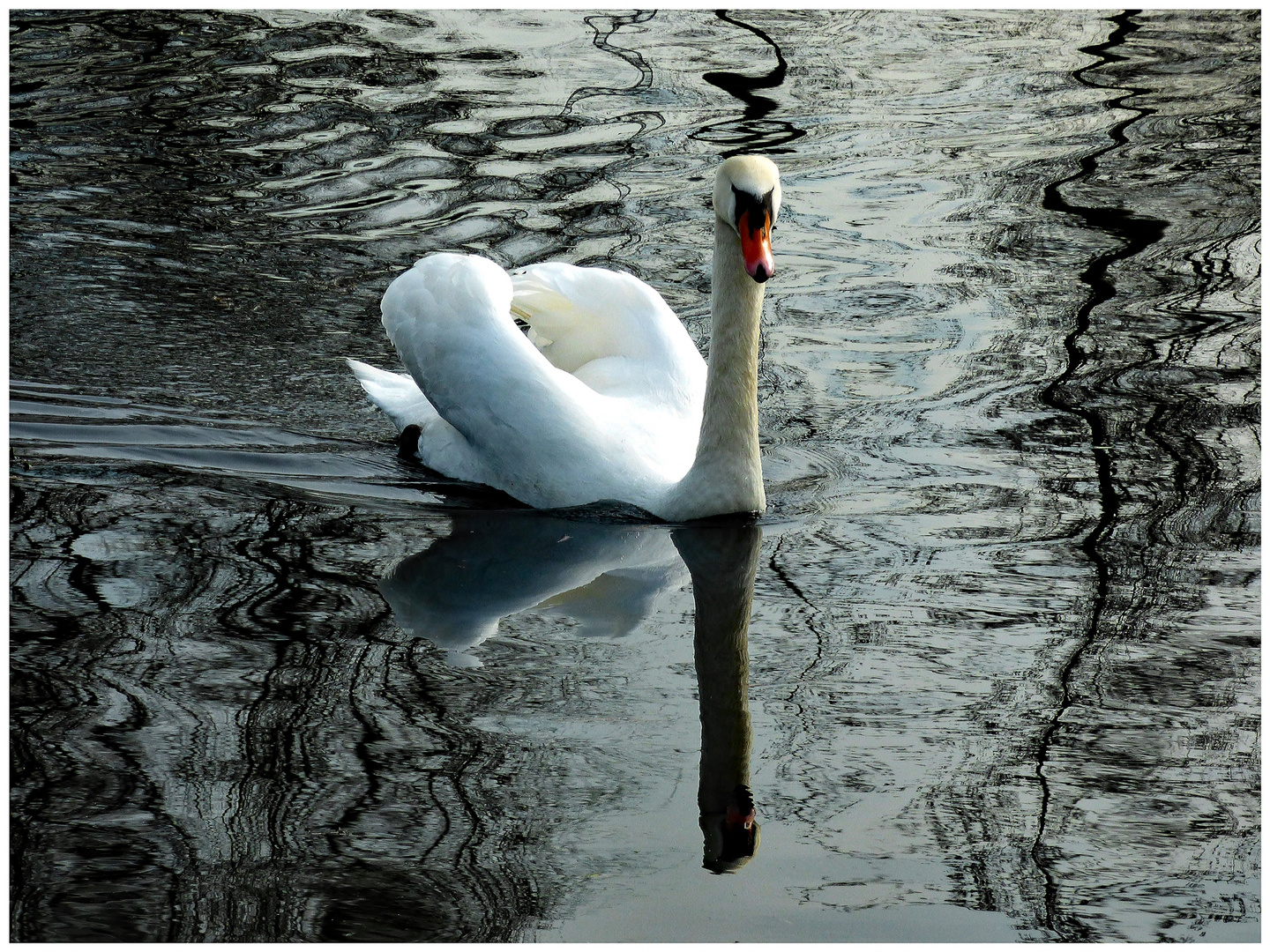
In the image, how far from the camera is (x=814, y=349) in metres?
9.00

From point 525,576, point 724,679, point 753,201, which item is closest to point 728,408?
point 753,201

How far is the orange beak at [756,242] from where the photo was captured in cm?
616

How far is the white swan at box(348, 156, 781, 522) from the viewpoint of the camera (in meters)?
6.71

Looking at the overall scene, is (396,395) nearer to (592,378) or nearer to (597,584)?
(592,378)

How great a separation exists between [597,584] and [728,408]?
0.97 meters

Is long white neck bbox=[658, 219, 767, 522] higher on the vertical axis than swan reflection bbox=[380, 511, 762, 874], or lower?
higher

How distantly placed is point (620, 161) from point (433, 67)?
10.1ft

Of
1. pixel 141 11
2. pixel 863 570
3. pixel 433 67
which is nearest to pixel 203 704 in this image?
pixel 863 570

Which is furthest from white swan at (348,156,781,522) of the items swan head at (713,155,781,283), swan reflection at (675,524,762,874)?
swan reflection at (675,524,762,874)

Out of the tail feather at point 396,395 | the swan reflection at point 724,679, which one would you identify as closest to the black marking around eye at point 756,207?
the swan reflection at point 724,679

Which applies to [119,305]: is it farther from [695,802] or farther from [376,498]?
[695,802]

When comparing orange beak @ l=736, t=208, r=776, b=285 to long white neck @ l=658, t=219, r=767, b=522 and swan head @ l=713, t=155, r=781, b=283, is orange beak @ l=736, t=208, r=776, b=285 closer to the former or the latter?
swan head @ l=713, t=155, r=781, b=283

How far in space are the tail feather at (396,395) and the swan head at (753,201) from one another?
7.26ft

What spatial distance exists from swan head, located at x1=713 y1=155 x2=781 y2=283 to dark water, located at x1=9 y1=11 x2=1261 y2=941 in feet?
4.39
